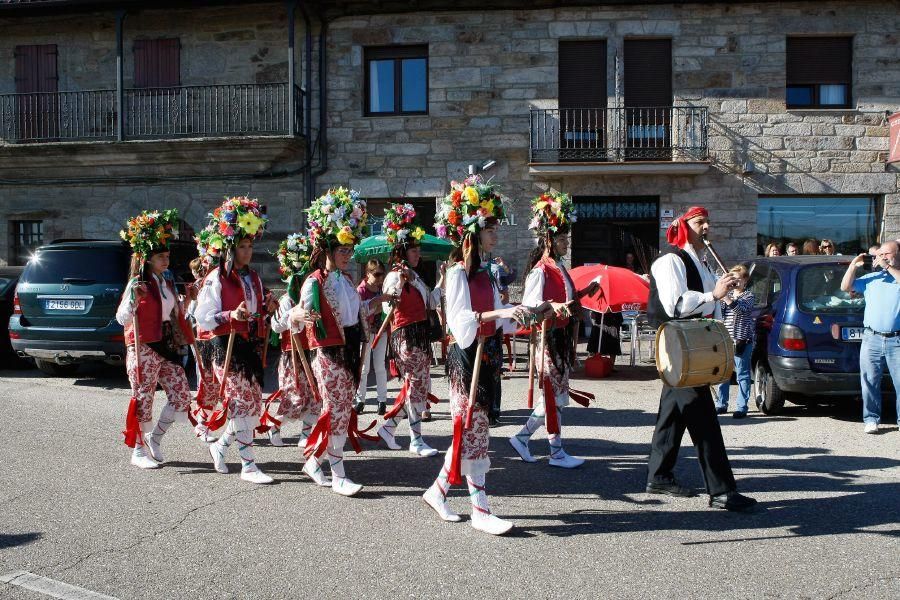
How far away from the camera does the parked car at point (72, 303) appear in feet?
33.2

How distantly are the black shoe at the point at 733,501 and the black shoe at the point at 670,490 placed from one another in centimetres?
26

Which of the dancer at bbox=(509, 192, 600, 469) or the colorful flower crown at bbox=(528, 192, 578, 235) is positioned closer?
the dancer at bbox=(509, 192, 600, 469)

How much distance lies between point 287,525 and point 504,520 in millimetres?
1322

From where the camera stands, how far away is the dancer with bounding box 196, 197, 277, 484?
5988mm

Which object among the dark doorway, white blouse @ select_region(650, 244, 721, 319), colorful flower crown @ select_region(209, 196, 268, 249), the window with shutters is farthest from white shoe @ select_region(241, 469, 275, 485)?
the window with shutters

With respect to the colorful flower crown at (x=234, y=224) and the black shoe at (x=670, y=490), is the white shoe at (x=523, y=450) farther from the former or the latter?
the colorful flower crown at (x=234, y=224)

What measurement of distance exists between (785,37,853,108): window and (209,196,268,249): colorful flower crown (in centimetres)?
1273

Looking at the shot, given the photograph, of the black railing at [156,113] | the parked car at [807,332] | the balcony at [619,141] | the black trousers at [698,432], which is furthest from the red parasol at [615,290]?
the black railing at [156,113]

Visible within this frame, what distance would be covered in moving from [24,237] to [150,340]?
13.3 metres

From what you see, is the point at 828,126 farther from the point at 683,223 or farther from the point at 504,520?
the point at 504,520

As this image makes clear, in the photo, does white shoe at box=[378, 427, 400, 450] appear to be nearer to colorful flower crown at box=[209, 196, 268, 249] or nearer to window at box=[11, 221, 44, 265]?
colorful flower crown at box=[209, 196, 268, 249]

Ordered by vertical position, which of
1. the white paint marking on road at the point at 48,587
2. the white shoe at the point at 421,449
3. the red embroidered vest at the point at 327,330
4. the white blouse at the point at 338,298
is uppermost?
the white blouse at the point at 338,298

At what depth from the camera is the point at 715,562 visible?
4250 mm

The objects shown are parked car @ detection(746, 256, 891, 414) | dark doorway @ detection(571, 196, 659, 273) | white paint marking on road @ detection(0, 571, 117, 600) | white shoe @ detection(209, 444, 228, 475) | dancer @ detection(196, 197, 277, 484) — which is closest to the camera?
white paint marking on road @ detection(0, 571, 117, 600)
